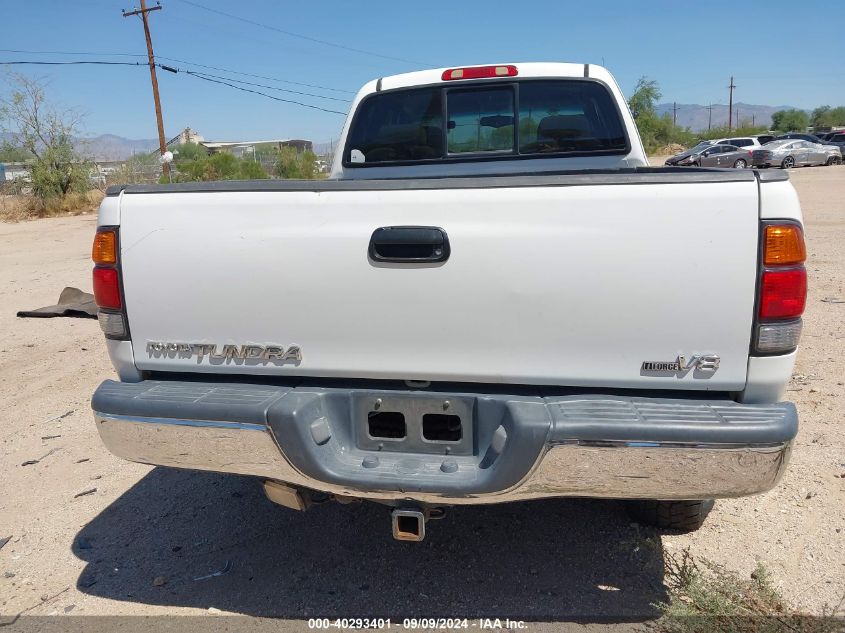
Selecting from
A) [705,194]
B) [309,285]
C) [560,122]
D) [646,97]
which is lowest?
[309,285]

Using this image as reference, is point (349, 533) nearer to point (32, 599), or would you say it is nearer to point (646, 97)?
point (32, 599)

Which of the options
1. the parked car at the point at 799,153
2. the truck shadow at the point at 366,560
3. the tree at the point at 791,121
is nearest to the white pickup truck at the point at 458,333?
the truck shadow at the point at 366,560

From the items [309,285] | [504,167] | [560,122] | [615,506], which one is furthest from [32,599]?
[560,122]

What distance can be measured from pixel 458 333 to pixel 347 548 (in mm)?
1498

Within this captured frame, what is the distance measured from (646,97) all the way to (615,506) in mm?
70002

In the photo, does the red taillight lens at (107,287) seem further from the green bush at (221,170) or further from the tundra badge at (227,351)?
the green bush at (221,170)

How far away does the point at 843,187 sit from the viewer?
2225 centimetres

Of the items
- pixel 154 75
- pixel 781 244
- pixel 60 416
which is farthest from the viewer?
pixel 154 75

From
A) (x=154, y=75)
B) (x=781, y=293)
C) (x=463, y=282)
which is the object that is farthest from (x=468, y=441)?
(x=154, y=75)

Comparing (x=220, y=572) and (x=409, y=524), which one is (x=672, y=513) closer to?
(x=409, y=524)

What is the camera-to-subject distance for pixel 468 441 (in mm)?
2400

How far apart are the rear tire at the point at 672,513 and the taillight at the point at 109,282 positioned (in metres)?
2.44

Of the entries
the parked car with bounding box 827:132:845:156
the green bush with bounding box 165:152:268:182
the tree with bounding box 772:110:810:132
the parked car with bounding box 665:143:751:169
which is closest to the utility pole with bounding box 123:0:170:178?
the green bush with bounding box 165:152:268:182

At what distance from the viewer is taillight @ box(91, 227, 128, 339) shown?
102 inches
